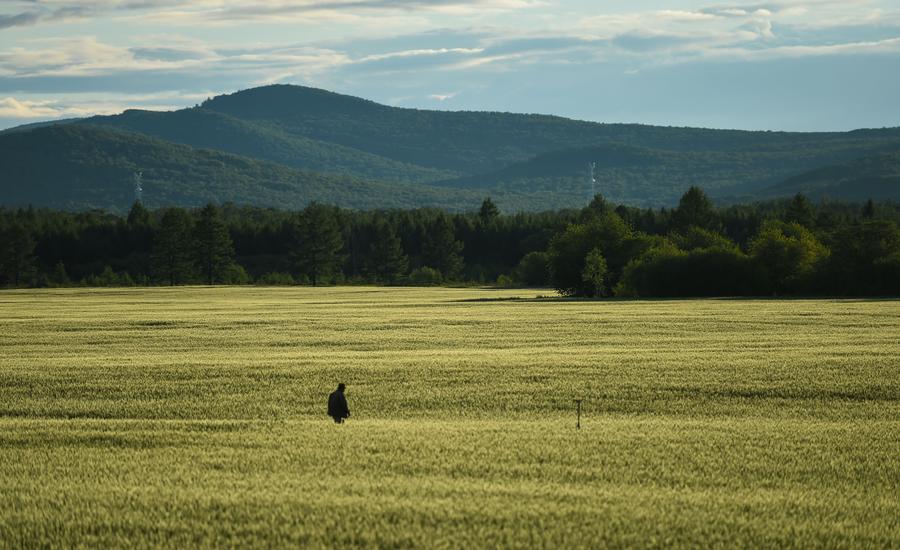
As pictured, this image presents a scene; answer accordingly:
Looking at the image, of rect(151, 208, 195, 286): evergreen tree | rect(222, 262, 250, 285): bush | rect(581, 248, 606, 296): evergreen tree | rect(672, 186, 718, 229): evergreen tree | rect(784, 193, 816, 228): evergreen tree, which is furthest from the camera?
rect(672, 186, 718, 229): evergreen tree

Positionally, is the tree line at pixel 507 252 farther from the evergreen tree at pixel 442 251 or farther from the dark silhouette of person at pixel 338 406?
the dark silhouette of person at pixel 338 406

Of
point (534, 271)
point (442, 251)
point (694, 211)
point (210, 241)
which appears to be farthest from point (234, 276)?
point (694, 211)

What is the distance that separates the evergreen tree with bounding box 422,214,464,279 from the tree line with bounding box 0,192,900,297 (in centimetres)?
20

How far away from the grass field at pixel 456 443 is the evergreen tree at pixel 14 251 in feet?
336

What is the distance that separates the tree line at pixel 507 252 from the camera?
93500 mm

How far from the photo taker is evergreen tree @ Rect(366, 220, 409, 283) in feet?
534

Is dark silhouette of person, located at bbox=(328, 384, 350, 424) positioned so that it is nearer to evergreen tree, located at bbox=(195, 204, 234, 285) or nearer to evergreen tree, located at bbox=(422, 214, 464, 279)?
evergreen tree, located at bbox=(195, 204, 234, 285)

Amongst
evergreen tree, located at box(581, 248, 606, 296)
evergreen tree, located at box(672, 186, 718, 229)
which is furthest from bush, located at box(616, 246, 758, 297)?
evergreen tree, located at box(672, 186, 718, 229)

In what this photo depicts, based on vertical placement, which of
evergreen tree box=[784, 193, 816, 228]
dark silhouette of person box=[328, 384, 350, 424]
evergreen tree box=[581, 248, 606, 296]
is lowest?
dark silhouette of person box=[328, 384, 350, 424]

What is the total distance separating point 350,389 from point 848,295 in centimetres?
6789

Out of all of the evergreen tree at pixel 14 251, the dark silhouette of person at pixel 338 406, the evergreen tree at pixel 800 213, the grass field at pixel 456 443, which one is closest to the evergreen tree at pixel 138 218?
the evergreen tree at pixel 14 251

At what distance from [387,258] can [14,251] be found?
4984 cm

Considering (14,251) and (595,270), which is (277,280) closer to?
(14,251)

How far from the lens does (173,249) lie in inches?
5546
